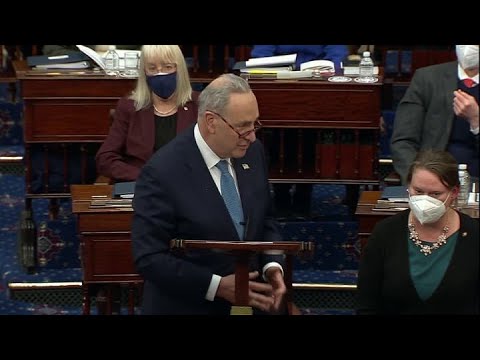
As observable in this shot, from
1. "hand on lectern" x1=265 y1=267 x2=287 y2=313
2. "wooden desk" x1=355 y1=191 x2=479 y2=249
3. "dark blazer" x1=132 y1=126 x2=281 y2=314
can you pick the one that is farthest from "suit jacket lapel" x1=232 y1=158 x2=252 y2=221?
"wooden desk" x1=355 y1=191 x2=479 y2=249

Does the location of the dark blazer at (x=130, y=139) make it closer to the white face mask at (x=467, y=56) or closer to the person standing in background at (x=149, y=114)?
the person standing in background at (x=149, y=114)

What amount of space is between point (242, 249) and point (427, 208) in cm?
59

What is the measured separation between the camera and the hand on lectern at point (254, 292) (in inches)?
141

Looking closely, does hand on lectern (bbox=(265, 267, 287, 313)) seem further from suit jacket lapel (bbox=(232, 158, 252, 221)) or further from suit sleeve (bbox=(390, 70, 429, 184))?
suit sleeve (bbox=(390, 70, 429, 184))

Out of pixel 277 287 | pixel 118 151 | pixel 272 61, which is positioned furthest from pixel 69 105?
pixel 277 287

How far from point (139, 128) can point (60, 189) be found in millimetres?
763

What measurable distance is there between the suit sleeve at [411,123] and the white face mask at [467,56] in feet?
0.54

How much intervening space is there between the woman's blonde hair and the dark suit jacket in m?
0.86

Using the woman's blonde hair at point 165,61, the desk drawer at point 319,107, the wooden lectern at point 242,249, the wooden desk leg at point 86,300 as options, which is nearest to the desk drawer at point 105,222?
the wooden desk leg at point 86,300

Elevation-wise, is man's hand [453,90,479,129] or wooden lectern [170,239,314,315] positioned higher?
man's hand [453,90,479,129]

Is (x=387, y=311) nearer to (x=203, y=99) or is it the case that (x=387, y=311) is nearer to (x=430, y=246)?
(x=430, y=246)

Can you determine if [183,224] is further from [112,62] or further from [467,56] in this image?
[112,62]

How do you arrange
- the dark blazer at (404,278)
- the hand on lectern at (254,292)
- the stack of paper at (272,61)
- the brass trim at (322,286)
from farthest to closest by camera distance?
the stack of paper at (272,61) < the brass trim at (322,286) < the dark blazer at (404,278) < the hand on lectern at (254,292)

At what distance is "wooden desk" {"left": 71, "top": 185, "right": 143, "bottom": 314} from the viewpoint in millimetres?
5023
